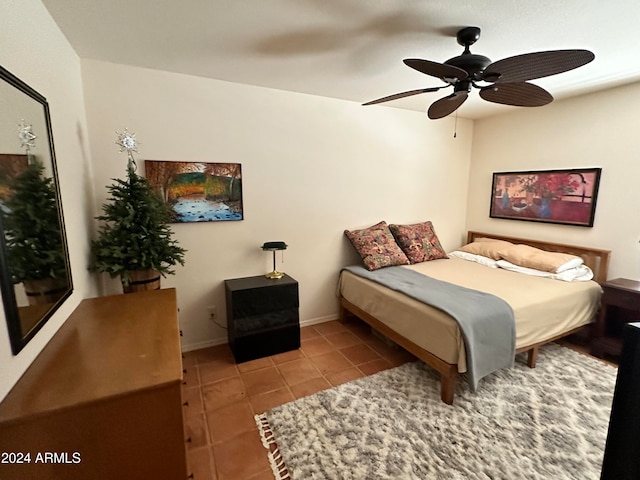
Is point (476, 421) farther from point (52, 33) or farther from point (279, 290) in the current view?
point (52, 33)

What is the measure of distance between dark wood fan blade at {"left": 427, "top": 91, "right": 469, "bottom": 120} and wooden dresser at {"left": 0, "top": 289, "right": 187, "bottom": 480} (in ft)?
7.12

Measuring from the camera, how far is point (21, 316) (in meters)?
1.04

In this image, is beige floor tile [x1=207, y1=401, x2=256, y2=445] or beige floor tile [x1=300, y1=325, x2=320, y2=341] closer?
beige floor tile [x1=207, y1=401, x2=256, y2=445]

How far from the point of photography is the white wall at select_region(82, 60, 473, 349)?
233cm

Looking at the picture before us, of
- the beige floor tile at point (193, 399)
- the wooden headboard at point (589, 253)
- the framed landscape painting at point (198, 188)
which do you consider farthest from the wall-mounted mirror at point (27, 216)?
the wooden headboard at point (589, 253)

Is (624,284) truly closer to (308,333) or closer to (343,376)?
(343,376)

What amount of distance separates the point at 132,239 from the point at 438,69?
2177 mm

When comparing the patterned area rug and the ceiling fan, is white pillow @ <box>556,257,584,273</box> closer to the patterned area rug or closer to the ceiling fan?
the patterned area rug

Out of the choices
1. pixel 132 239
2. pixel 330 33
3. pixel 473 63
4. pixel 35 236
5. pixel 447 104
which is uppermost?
pixel 330 33

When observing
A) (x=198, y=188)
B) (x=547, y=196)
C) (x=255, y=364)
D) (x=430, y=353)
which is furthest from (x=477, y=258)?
(x=198, y=188)

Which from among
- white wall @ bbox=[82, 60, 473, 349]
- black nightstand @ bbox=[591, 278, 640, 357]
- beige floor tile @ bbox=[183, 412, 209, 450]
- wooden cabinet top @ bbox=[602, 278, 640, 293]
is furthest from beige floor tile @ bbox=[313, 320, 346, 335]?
wooden cabinet top @ bbox=[602, 278, 640, 293]

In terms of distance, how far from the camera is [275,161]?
2.87 metres

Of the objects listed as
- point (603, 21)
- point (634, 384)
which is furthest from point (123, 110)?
point (603, 21)

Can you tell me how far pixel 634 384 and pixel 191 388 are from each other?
8.01ft
